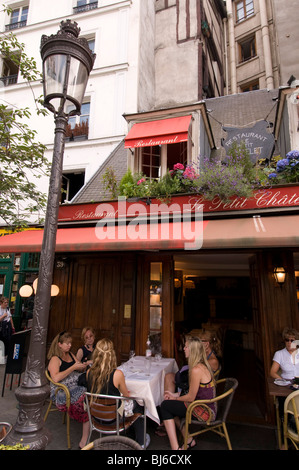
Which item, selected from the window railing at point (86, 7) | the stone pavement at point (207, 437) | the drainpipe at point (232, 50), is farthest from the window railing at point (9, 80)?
the drainpipe at point (232, 50)

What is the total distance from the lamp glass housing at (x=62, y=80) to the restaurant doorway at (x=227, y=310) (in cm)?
423

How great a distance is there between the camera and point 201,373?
3.69 meters

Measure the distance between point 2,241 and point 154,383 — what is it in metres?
4.24

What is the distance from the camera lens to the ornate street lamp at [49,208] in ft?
7.55

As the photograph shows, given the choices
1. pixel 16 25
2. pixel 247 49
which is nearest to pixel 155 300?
pixel 16 25

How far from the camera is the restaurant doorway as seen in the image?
6.10 meters

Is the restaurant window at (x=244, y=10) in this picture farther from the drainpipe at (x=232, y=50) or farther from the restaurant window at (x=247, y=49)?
the restaurant window at (x=247, y=49)

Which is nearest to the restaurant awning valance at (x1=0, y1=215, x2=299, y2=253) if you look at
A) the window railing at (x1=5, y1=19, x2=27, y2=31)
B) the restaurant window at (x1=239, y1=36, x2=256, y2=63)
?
the window railing at (x1=5, y1=19, x2=27, y2=31)

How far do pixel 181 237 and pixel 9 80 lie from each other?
11.9m

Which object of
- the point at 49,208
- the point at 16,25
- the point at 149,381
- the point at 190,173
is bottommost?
the point at 149,381

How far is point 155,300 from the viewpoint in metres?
6.18

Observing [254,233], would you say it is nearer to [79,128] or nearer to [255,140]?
[255,140]

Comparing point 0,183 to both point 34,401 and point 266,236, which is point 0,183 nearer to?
point 34,401

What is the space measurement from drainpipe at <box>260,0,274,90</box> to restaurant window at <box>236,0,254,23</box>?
4.71 feet
